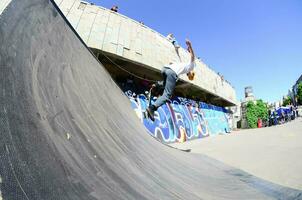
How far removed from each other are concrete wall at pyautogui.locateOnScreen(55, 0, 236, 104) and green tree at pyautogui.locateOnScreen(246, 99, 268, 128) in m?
29.4

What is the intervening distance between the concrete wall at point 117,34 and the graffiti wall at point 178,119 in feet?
6.71

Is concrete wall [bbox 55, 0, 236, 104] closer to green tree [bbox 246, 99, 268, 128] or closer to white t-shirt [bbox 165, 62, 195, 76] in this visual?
white t-shirt [bbox 165, 62, 195, 76]

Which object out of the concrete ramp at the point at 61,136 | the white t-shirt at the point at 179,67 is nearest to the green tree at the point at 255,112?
the white t-shirt at the point at 179,67

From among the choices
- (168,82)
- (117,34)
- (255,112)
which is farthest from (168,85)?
(255,112)

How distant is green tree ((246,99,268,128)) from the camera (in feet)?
127

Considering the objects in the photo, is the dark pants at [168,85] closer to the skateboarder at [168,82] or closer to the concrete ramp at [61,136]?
the skateboarder at [168,82]

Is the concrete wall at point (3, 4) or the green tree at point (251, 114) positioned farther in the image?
the green tree at point (251, 114)

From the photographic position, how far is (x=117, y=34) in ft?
34.7

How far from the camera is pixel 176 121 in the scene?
45.6ft

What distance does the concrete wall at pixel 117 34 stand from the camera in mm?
9734

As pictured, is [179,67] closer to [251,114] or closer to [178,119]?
A: [178,119]

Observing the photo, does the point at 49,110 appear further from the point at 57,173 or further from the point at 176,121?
the point at 176,121

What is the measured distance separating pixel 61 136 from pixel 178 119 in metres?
13.5

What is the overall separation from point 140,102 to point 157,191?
10335 millimetres
